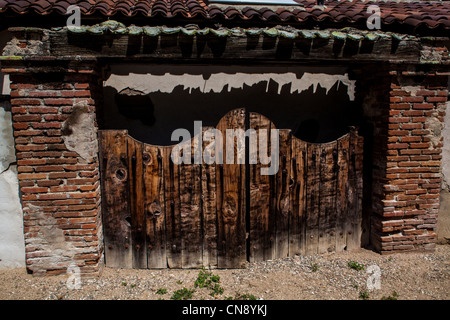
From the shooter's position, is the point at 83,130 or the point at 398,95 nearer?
the point at 83,130

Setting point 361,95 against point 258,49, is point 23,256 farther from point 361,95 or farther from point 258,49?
point 361,95

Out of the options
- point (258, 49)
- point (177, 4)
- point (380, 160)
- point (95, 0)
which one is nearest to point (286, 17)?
point (258, 49)

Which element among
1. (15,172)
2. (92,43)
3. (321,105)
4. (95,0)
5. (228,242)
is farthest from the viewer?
(321,105)

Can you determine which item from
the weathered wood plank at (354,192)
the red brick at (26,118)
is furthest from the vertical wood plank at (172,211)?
the weathered wood plank at (354,192)

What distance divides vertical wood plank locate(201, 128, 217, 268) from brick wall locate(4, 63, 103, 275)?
1159 millimetres

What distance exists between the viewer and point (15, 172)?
346cm

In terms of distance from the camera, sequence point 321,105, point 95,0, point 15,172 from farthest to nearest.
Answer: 1. point 321,105
2. point 95,0
3. point 15,172

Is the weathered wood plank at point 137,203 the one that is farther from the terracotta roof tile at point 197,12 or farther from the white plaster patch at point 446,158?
the white plaster patch at point 446,158

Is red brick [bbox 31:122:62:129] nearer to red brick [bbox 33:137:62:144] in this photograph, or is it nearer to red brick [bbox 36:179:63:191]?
red brick [bbox 33:137:62:144]

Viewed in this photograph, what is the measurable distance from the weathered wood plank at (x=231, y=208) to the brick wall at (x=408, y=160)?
169 cm

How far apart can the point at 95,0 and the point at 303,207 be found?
144 inches

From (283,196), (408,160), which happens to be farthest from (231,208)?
(408,160)

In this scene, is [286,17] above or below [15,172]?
above

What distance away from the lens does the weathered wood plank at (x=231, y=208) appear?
3.53 metres
